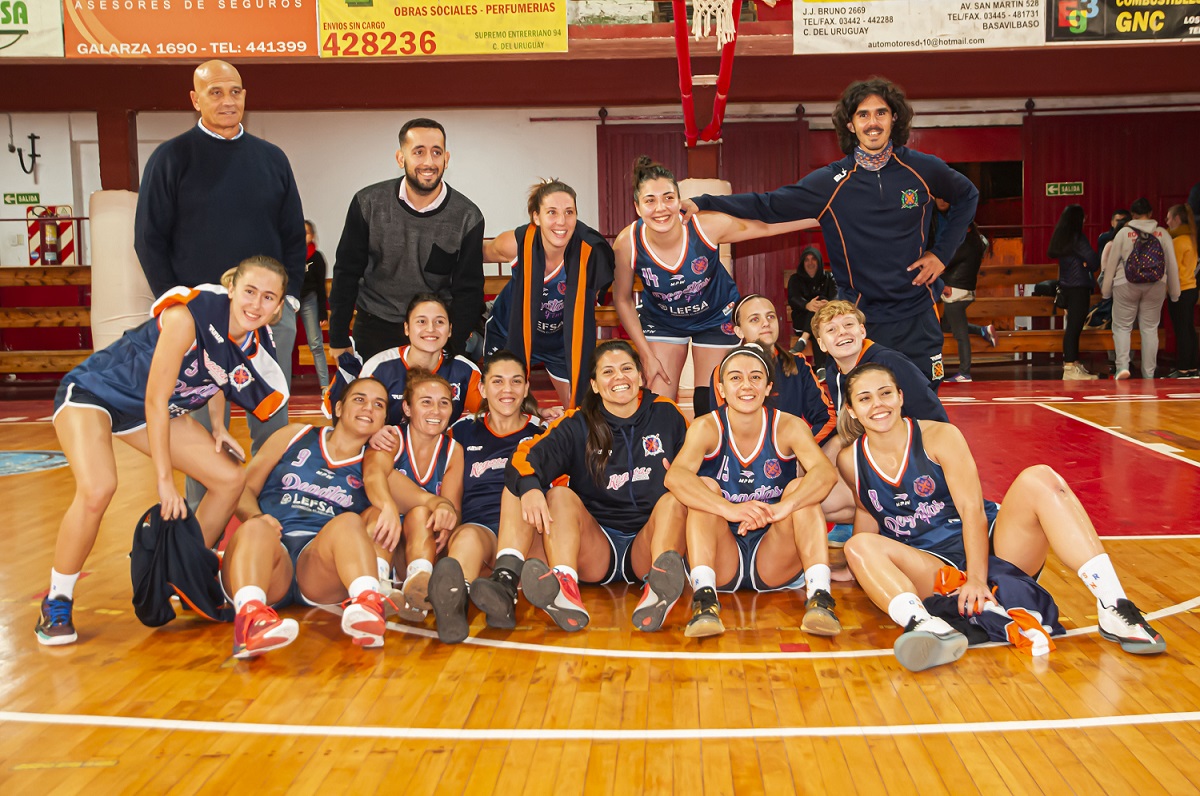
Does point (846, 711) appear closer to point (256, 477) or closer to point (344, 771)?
point (344, 771)

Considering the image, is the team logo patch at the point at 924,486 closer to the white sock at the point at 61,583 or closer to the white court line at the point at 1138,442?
the white sock at the point at 61,583

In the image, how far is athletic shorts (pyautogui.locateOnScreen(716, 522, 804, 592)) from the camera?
352 centimetres

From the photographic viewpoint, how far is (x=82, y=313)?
10.8 m

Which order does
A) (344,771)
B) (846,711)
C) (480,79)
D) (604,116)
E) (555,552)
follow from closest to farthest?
1. (344,771)
2. (846,711)
3. (555,552)
4. (480,79)
5. (604,116)

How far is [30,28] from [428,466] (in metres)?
7.54

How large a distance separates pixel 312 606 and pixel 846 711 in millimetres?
1850

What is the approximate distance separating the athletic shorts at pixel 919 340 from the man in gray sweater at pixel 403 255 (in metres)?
1.66

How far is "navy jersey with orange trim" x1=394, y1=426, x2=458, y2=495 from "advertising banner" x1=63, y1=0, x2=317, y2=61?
6.45m

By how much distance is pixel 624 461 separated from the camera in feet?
11.8

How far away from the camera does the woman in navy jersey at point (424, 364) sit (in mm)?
3949

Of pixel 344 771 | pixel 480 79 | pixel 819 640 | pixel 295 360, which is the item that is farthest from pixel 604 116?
pixel 344 771

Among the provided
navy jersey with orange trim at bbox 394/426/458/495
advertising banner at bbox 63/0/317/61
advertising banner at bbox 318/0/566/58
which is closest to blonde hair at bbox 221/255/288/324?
navy jersey with orange trim at bbox 394/426/458/495

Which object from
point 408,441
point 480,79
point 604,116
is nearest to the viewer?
point 408,441

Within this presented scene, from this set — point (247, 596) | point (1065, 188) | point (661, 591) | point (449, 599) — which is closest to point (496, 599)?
point (449, 599)
